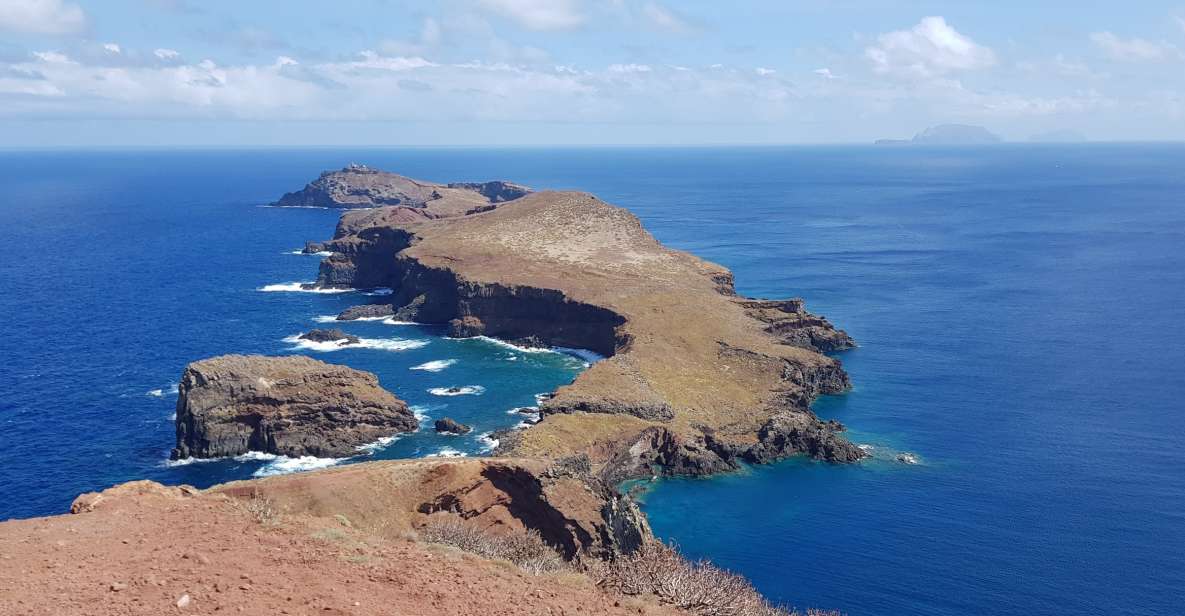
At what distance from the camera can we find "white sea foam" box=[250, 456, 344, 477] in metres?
66.6

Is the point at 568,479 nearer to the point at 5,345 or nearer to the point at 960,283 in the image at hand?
the point at 5,345

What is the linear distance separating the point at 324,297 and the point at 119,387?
48.4m

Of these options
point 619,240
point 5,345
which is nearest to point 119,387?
point 5,345

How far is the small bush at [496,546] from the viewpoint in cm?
3200

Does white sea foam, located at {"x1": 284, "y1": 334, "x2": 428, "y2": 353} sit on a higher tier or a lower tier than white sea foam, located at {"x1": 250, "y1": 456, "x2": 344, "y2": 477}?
higher

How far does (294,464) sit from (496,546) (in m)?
38.6

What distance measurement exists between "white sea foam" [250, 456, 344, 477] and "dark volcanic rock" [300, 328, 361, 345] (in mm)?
34311

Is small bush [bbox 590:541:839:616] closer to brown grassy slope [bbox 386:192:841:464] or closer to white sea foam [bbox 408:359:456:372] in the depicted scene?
Result: brown grassy slope [bbox 386:192:841:464]

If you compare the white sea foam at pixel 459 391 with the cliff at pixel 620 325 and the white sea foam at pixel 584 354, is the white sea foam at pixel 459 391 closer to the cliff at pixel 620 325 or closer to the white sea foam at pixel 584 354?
the cliff at pixel 620 325

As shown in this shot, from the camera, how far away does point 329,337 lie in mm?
102688

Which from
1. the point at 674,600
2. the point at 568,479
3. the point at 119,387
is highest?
the point at 674,600

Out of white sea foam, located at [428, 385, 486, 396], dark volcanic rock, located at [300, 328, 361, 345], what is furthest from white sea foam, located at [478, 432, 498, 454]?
dark volcanic rock, located at [300, 328, 361, 345]

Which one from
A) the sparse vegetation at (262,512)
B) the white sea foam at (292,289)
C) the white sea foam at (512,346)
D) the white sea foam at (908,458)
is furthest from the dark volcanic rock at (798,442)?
the white sea foam at (292,289)

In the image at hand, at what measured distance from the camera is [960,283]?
132 meters
